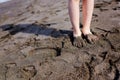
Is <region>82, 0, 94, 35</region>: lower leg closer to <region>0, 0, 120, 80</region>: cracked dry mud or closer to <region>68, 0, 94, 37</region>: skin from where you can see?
<region>68, 0, 94, 37</region>: skin

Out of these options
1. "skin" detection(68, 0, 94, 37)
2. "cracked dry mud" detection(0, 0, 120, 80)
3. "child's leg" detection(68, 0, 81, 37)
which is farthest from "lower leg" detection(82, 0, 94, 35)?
"cracked dry mud" detection(0, 0, 120, 80)

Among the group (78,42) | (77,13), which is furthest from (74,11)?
(78,42)

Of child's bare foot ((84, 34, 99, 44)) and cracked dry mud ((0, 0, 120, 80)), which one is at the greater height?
child's bare foot ((84, 34, 99, 44))

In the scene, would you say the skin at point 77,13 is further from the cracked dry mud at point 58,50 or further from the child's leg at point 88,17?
the cracked dry mud at point 58,50

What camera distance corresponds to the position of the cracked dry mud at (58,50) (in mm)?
3209

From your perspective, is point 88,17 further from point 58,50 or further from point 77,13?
point 58,50

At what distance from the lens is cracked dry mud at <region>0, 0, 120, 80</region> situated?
126 inches

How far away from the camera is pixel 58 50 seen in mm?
3729

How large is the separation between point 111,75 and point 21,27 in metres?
2.40

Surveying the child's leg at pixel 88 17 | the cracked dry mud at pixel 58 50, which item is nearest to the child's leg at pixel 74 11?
the child's leg at pixel 88 17

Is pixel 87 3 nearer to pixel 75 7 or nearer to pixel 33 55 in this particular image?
pixel 75 7

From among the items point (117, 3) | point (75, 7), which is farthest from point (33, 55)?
point (117, 3)

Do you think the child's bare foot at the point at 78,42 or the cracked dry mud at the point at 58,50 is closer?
the cracked dry mud at the point at 58,50

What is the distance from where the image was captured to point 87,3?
3629mm
